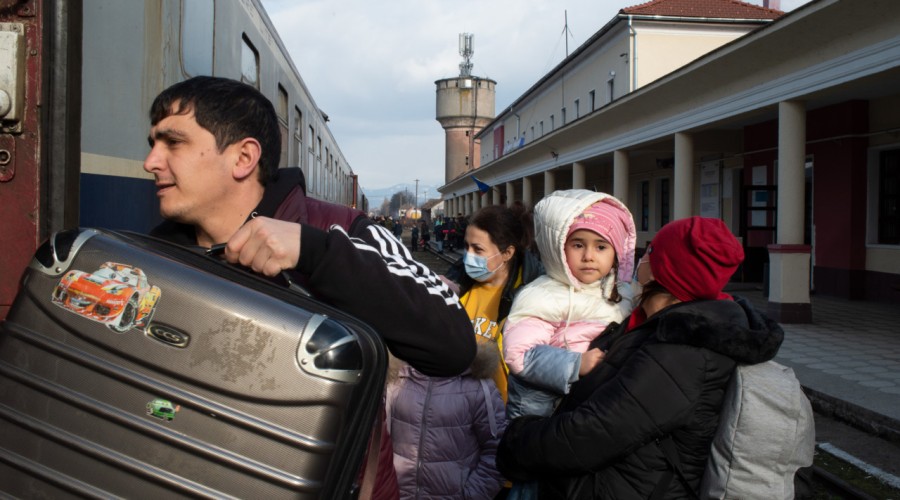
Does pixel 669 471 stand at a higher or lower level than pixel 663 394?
lower

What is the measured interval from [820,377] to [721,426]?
579cm

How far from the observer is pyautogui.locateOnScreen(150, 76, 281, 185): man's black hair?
58.8 inches

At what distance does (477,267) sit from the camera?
330 centimetres

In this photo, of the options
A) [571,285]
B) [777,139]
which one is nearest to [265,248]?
[571,285]

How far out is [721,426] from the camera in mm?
1866

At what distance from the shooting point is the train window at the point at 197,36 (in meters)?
3.75

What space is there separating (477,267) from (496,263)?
Result: 0.10m

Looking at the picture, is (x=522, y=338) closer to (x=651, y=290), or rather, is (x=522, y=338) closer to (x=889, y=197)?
(x=651, y=290)

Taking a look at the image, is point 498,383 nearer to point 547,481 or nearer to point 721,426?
point 547,481

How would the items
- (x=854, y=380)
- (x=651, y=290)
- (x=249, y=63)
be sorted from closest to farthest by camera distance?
(x=651, y=290)
(x=249, y=63)
(x=854, y=380)

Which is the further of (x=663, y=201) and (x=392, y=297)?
(x=663, y=201)

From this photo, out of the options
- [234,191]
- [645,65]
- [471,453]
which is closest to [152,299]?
Result: [234,191]

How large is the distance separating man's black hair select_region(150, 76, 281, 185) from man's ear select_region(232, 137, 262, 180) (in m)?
0.01

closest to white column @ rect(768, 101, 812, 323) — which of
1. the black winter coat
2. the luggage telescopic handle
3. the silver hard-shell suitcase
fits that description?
the black winter coat
